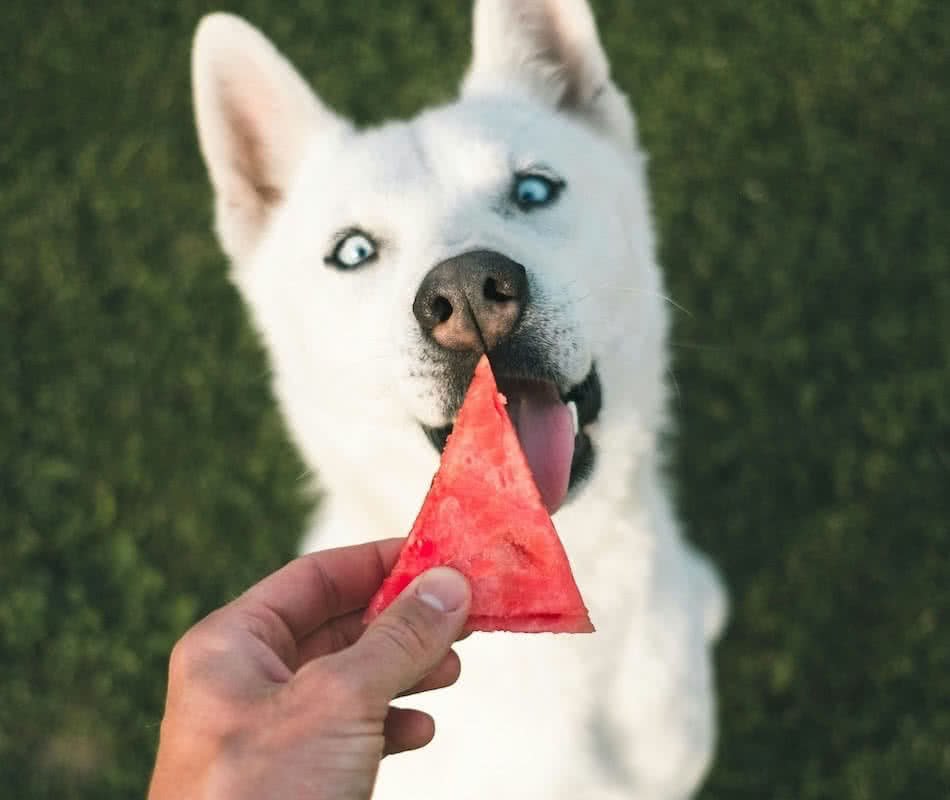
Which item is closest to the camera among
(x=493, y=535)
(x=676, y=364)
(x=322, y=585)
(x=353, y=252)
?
(x=493, y=535)

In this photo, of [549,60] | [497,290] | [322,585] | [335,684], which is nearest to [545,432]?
[497,290]

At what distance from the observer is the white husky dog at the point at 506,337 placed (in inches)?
93.6

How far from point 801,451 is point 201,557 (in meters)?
3.05

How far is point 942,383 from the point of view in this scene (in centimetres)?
452

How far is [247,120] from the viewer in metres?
2.99

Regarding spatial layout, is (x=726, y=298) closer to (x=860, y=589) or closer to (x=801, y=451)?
(x=801, y=451)

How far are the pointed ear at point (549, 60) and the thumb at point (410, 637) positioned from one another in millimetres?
1836

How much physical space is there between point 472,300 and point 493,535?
0.55 meters

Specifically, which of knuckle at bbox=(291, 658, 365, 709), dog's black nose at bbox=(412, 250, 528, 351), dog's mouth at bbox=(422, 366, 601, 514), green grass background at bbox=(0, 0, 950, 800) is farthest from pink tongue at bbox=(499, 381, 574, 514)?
green grass background at bbox=(0, 0, 950, 800)

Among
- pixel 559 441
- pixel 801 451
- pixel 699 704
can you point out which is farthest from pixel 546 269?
pixel 801 451

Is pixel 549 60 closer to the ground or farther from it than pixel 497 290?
farther from it

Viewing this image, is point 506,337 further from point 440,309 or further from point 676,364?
point 676,364

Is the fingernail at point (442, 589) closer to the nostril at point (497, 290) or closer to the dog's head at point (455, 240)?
the dog's head at point (455, 240)

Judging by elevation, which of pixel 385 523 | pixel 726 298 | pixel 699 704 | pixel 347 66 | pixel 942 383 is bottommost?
pixel 699 704
